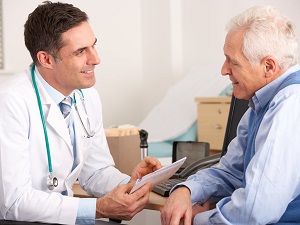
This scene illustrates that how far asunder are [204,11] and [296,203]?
15.4 ft

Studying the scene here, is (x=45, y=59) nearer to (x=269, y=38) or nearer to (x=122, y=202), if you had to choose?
(x=122, y=202)

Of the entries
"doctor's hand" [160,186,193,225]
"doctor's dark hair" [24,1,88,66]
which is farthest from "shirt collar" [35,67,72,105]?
"doctor's hand" [160,186,193,225]

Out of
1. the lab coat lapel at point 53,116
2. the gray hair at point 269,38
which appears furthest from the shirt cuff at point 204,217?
the lab coat lapel at point 53,116

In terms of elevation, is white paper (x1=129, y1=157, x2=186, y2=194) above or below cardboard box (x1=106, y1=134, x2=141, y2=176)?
above

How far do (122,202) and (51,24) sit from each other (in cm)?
72

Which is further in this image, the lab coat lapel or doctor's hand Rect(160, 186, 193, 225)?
the lab coat lapel

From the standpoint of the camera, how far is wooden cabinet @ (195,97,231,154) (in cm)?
514

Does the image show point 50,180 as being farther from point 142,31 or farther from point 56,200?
point 142,31

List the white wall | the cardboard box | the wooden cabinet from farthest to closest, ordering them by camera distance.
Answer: the white wall
the wooden cabinet
the cardboard box

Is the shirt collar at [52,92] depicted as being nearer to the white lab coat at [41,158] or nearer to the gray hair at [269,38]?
the white lab coat at [41,158]

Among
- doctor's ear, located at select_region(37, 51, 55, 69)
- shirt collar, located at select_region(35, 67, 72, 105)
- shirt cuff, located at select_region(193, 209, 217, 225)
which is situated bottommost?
shirt cuff, located at select_region(193, 209, 217, 225)

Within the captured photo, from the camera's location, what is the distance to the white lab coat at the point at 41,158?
2041 mm

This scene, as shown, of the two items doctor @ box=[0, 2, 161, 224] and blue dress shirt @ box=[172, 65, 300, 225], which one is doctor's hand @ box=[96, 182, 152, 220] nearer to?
doctor @ box=[0, 2, 161, 224]

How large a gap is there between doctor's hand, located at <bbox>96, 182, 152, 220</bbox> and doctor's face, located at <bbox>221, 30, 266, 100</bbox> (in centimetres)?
48
